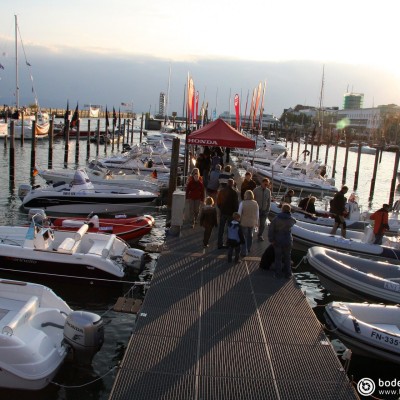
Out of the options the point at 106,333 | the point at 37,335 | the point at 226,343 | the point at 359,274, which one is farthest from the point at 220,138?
the point at 37,335

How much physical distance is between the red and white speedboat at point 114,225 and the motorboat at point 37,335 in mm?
5949

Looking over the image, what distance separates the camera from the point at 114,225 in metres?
16.7

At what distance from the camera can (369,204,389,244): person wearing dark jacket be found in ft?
48.1

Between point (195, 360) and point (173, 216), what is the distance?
274 inches

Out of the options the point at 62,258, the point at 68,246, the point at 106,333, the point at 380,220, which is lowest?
the point at 106,333

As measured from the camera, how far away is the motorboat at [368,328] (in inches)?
376

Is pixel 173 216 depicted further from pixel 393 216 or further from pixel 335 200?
pixel 393 216

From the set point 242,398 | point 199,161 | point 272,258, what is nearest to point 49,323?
point 242,398

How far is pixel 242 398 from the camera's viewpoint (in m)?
6.70

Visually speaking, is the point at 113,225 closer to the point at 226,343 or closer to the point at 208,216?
the point at 208,216

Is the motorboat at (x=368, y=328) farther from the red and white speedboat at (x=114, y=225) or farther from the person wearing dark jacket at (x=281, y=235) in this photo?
the red and white speedboat at (x=114, y=225)

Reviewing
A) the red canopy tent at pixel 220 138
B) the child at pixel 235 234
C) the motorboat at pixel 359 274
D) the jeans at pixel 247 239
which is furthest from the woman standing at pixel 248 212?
the red canopy tent at pixel 220 138

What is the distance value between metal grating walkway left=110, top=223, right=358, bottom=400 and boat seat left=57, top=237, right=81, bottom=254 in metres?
3.09

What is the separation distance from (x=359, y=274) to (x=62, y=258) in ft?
24.8
